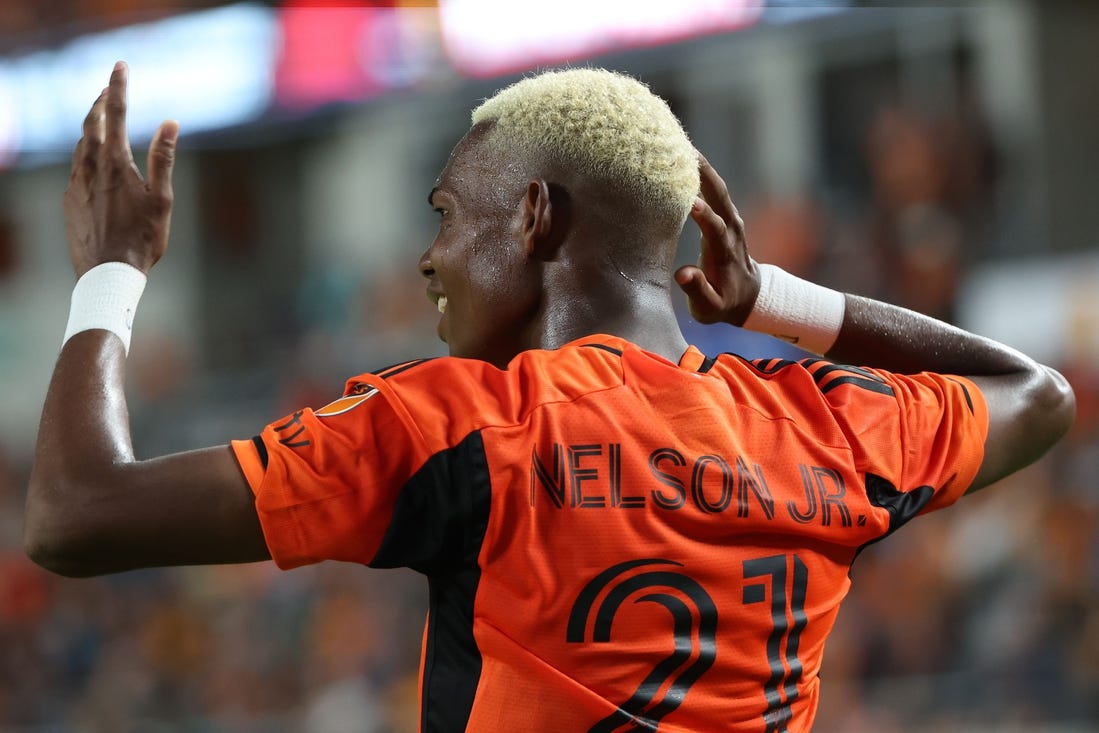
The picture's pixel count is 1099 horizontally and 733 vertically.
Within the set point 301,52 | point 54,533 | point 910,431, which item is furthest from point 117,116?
point 301,52

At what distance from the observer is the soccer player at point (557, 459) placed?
190 centimetres

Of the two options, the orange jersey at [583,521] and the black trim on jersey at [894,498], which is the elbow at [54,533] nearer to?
the orange jersey at [583,521]

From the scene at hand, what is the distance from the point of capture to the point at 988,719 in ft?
22.0

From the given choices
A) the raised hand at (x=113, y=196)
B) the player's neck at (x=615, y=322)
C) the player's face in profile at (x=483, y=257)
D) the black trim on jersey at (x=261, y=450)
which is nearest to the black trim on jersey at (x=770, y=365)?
the player's neck at (x=615, y=322)

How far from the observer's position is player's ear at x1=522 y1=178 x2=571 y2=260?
2199 mm

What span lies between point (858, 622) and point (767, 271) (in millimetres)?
5239

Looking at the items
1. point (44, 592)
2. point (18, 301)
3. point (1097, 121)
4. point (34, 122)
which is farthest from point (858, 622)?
point (18, 301)

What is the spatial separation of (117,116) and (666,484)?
1.07m

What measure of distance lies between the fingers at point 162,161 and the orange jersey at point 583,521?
50 centimetres

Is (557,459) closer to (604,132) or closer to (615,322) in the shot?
(615,322)

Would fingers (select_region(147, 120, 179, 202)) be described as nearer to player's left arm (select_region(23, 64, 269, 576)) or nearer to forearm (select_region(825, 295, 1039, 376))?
player's left arm (select_region(23, 64, 269, 576))

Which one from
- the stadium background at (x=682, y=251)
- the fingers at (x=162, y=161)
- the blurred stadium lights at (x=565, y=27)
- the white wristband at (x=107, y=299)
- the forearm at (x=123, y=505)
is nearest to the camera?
the forearm at (x=123, y=505)

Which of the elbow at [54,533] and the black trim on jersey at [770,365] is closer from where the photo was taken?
the elbow at [54,533]

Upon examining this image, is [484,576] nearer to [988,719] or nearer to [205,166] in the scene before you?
[988,719]
